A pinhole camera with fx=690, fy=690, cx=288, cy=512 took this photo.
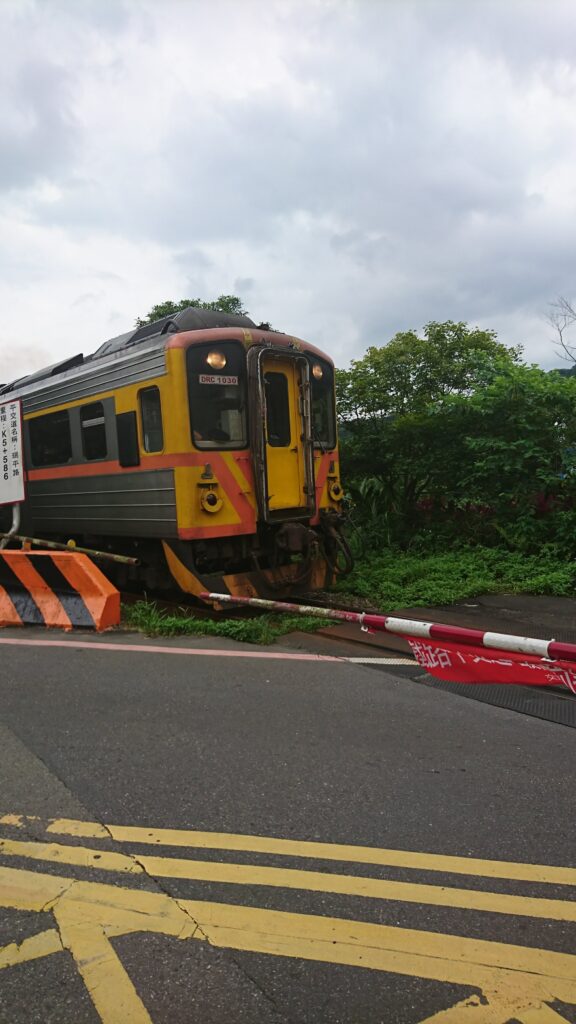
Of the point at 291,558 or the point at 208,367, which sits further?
the point at 291,558

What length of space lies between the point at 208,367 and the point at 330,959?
18.4ft

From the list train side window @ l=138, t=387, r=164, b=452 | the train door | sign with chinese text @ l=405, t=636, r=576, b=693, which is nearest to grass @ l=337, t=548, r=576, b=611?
the train door

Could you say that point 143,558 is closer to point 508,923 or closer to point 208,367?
point 208,367

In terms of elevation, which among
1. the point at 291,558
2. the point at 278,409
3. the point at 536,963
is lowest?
the point at 536,963

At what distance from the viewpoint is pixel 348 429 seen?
37.8 feet

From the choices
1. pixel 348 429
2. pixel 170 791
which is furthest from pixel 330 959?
pixel 348 429

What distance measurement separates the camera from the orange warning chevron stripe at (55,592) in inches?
266

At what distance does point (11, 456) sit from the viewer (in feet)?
26.6

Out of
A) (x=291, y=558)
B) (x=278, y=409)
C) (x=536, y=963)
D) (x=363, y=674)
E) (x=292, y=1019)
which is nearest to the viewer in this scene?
(x=292, y=1019)

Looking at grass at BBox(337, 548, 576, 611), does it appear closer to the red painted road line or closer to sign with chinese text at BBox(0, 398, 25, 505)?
the red painted road line

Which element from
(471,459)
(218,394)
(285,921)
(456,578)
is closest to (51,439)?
(218,394)

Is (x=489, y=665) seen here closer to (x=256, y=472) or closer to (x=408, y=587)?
(x=256, y=472)

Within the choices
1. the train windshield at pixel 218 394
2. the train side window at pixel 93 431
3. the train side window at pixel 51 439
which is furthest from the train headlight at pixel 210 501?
the train side window at pixel 51 439

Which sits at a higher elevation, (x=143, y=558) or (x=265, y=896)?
(x=143, y=558)
